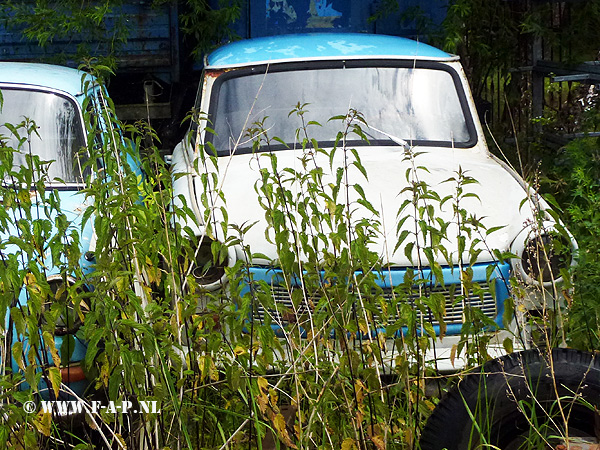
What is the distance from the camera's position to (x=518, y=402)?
8.83 ft

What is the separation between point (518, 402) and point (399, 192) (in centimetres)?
121

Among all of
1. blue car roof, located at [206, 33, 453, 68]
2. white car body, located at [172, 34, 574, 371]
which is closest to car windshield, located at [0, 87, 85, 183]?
white car body, located at [172, 34, 574, 371]

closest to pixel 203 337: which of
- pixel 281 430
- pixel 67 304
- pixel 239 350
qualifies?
pixel 239 350

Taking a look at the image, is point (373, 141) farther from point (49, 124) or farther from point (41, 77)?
point (41, 77)

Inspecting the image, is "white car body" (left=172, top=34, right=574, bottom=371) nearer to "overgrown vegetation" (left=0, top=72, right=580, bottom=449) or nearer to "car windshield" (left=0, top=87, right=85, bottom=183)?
"car windshield" (left=0, top=87, right=85, bottom=183)

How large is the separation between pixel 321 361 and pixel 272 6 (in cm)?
670

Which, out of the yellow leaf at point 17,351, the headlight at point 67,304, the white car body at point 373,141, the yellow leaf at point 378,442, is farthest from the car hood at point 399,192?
the yellow leaf at point 17,351

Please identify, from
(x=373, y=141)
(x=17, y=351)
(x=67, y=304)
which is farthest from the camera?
(x=373, y=141)

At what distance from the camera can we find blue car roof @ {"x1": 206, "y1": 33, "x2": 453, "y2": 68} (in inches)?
195

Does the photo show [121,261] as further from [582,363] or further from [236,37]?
[236,37]

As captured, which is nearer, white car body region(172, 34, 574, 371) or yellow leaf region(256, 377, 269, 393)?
yellow leaf region(256, 377, 269, 393)

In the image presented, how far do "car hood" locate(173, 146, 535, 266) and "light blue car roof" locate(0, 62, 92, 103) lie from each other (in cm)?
75

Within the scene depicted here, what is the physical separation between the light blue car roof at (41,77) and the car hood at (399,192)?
75cm

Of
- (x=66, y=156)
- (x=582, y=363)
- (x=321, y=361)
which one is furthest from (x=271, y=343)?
(x=66, y=156)
